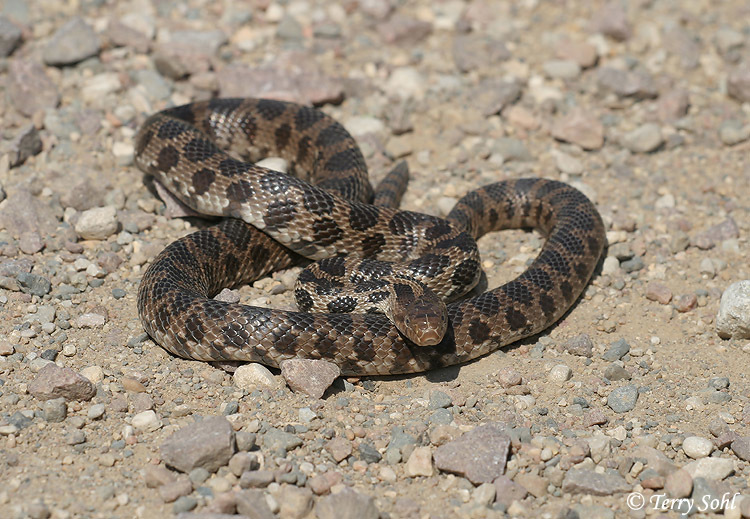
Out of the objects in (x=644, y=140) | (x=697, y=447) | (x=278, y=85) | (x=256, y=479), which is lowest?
(x=697, y=447)

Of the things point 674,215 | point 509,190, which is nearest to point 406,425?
point 509,190

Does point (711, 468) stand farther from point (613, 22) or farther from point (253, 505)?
point (613, 22)

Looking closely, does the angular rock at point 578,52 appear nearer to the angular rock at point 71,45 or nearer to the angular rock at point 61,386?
the angular rock at point 71,45

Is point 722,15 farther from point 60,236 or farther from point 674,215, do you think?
point 60,236

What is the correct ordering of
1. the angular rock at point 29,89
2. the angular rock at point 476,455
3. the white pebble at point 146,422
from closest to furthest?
the angular rock at point 476,455
the white pebble at point 146,422
the angular rock at point 29,89

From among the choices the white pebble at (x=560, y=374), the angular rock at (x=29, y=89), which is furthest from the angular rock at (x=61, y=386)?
the angular rock at (x=29, y=89)

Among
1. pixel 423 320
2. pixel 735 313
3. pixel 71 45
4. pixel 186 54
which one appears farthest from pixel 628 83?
pixel 71 45

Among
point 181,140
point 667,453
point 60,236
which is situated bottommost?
point 667,453
